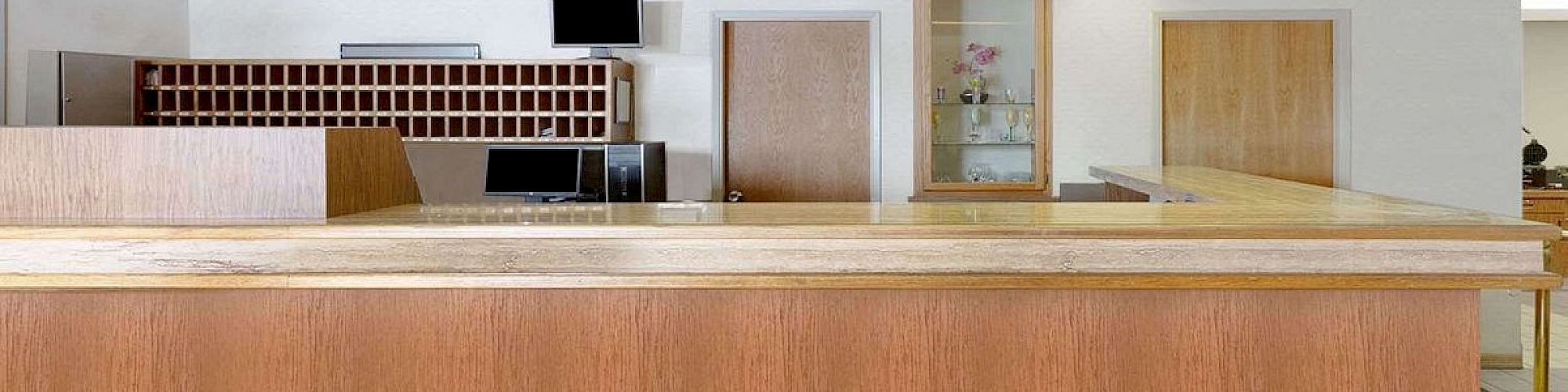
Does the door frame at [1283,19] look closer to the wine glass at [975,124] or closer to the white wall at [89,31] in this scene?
the wine glass at [975,124]

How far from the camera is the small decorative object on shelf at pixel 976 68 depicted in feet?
21.4

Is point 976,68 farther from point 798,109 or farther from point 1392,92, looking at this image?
point 1392,92

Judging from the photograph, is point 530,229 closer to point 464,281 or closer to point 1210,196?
point 464,281

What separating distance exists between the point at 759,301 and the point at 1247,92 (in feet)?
15.8

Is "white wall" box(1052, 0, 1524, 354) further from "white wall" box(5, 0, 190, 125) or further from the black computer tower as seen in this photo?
"white wall" box(5, 0, 190, 125)

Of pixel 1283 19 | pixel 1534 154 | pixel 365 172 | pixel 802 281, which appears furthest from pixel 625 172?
pixel 1534 154

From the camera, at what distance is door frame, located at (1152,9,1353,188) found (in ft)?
22.7

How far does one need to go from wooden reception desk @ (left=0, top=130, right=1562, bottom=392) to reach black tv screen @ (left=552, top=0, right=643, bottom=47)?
145 inches

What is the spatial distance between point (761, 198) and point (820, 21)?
0.84 metres

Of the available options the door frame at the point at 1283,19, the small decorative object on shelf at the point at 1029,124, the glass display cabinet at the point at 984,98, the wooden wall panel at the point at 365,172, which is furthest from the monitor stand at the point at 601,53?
the wooden wall panel at the point at 365,172

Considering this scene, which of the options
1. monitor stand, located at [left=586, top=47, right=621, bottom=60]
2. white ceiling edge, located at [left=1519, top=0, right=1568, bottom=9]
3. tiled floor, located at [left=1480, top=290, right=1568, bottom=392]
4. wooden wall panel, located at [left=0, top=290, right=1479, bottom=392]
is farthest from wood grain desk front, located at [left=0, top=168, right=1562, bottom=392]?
white ceiling edge, located at [left=1519, top=0, right=1568, bottom=9]

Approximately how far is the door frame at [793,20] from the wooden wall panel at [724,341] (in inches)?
161

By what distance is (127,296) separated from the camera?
9.11 feet

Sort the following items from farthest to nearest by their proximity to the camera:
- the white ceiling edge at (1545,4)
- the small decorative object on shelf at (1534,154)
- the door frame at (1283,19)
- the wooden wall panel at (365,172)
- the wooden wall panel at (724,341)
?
1. the small decorative object on shelf at (1534,154)
2. the white ceiling edge at (1545,4)
3. the door frame at (1283,19)
4. the wooden wall panel at (365,172)
5. the wooden wall panel at (724,341)
